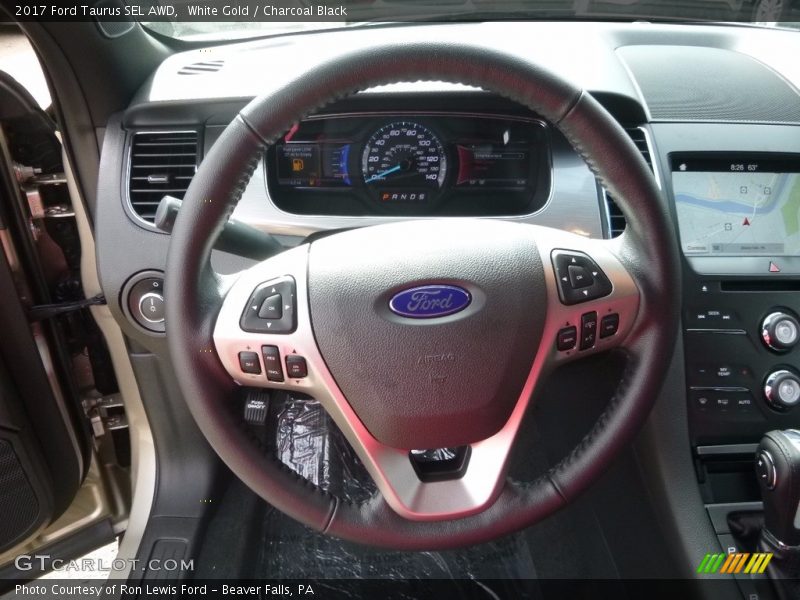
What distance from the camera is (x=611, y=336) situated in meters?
0.90

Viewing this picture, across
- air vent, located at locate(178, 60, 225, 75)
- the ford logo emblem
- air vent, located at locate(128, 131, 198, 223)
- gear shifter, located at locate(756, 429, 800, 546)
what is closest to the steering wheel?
the ford logo emblem

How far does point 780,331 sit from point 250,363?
0.95 m

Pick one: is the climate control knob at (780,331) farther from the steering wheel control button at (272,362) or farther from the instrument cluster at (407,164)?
the steering wheel control button at (272,362)

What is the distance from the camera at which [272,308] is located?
2.80 ft

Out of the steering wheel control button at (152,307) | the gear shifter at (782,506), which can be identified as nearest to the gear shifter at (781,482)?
the gear shifter at (782,506)

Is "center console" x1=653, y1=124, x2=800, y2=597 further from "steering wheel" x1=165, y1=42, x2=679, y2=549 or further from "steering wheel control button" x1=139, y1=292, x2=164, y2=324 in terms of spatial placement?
"steering wheel control button" x1=139, y1=292, x2=164, y2=324

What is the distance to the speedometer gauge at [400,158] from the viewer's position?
1.23m

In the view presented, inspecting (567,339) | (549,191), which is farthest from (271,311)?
(549,191)

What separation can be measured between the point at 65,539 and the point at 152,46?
1162 mm

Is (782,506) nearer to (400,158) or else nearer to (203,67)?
(400,158)

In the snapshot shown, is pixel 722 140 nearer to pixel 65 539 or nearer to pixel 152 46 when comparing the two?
pixel 152 46

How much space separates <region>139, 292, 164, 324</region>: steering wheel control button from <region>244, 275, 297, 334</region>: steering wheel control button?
368 mm

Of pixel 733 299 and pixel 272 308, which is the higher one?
pixel 272 308

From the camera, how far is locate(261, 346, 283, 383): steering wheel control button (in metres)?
0.85
